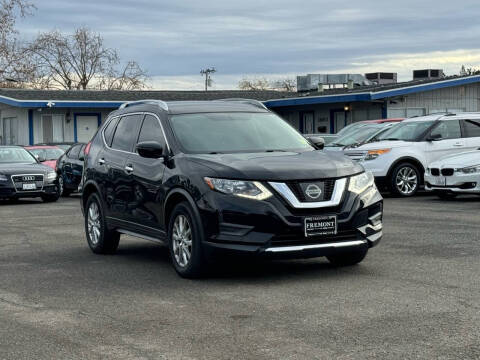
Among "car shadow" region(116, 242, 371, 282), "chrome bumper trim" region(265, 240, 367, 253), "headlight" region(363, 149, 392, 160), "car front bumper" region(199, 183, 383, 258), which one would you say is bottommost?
"car shadow" region(116, 242, 371, 282)

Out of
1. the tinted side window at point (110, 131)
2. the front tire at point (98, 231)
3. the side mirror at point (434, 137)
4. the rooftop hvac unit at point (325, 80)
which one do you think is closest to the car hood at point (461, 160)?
the side mirror at point (434, 137)

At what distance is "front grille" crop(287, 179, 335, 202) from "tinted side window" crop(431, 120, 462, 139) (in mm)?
12675

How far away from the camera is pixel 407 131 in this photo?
20.9 m

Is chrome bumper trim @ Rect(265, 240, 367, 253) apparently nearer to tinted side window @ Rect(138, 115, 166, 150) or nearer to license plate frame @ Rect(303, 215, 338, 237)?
license plate frame @ Rect(303, 215, 338, 237)

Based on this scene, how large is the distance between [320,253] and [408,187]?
12333 mm

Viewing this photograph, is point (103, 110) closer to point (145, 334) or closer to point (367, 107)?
point (367, 107)

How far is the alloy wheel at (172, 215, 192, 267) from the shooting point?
342 inches

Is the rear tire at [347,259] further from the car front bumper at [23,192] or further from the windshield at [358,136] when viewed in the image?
the car front bumper at [23,192]

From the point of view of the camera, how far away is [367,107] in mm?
36375

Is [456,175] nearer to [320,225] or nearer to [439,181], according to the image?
[439,181]

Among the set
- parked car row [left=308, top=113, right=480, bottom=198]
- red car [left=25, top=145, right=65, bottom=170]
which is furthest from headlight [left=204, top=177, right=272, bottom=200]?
red car [left=25, top=145, right=65, bottom=170]

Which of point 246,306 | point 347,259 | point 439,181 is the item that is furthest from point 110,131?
point 439,181

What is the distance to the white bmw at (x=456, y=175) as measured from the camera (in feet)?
57.5

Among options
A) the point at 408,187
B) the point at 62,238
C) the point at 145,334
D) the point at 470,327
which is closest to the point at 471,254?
the point at 470,327
